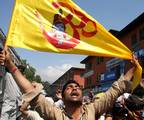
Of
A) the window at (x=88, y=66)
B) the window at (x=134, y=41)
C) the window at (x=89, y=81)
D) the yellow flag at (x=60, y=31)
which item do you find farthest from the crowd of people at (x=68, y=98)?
the window at (x=88, y=66)

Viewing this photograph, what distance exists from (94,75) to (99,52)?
44558 millimetres

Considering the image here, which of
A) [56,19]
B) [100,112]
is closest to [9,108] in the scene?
[56,19]

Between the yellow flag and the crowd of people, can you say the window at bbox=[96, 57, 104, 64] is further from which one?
the crowd of people

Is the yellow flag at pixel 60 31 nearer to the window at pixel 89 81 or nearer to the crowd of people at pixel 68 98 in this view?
the crowd of people at pixel 68 98

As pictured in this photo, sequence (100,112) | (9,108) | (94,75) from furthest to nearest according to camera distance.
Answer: (94,75), (9,108), (100,112)

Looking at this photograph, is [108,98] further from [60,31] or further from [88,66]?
[88,66]

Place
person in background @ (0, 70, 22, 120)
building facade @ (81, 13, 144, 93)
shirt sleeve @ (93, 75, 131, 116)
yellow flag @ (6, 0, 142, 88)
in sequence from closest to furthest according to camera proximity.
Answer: shirt sleeve @ (93, 75, 131, 116)
yellow flag @ (6, 0, 142, 88)
person in background @ (0, 70, 22, 120)
building facade @ (81, 13, 144, 93)

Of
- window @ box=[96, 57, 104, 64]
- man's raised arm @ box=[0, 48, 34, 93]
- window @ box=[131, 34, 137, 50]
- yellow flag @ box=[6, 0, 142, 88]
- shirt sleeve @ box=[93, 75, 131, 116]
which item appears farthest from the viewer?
window @ box=[96, 57, 104, 64]

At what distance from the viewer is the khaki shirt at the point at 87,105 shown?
3.77 metres

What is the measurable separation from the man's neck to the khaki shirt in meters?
0.05

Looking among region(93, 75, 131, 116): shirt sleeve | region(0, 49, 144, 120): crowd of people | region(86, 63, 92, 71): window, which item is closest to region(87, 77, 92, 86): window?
region(86, 63, 92, 71): window

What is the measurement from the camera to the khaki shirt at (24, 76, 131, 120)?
148 inches

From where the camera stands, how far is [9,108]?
6.46 meters

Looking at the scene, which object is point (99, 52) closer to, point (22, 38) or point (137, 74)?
point (137, 74)
